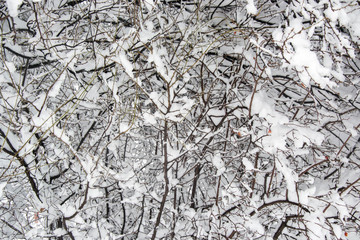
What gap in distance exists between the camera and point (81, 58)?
8.44ft

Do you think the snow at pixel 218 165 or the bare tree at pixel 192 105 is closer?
the bare tree at pixel 192 105

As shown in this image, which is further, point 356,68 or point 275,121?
point 356,68

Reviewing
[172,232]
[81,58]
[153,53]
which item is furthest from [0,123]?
[172,232]

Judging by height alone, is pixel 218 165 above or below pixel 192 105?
below

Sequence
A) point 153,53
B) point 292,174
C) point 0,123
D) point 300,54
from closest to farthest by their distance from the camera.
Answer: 1. point 300,54
2. point 153,53
3. point 292,174
4. point 0,123

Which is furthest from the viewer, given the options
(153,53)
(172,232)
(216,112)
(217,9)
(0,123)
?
(217,9)

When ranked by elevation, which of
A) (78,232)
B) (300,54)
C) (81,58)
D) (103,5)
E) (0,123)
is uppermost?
(103,5)

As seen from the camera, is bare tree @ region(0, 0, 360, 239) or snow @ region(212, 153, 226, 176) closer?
bare tree @ region(0, 0, 360, 239)

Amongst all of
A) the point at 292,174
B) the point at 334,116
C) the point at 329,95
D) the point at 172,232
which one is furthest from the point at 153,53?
the point at 329,95

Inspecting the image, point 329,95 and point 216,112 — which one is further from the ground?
point 329,95

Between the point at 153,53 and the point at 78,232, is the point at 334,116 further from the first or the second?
the point at 78,232

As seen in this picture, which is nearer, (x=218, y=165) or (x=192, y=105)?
(x=192, y=105)

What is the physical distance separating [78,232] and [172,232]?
89 centimetres

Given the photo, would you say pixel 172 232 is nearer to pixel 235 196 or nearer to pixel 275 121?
pixel 235 196
